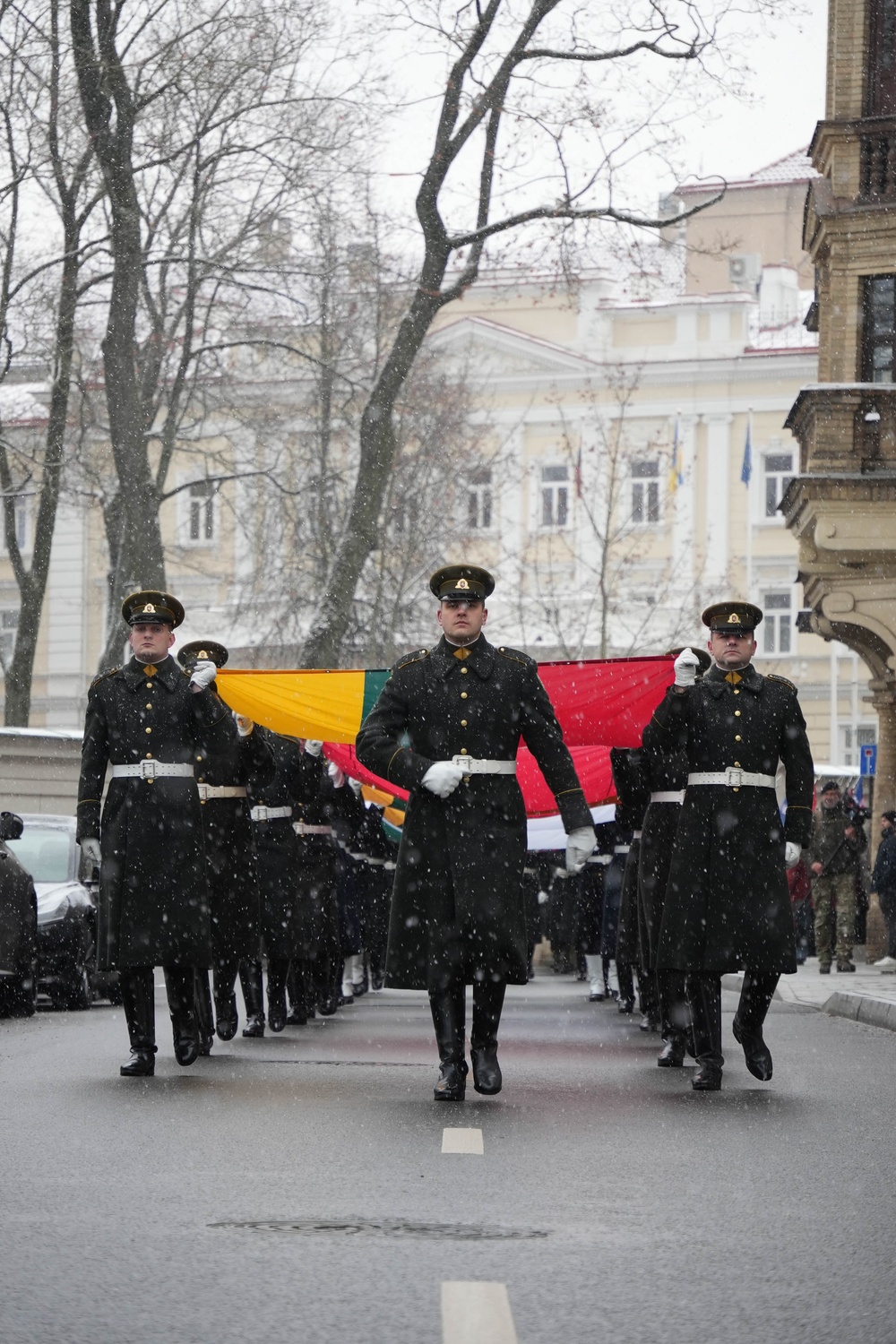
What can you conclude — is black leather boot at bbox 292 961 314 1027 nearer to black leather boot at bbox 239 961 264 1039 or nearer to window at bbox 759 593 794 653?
black leather boot at bbox 239 961 264 1039

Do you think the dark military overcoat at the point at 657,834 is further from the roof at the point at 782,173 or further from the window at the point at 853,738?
the roof at the point at 782,173

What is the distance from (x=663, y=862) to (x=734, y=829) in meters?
1.85

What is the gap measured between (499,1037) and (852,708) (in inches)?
1719

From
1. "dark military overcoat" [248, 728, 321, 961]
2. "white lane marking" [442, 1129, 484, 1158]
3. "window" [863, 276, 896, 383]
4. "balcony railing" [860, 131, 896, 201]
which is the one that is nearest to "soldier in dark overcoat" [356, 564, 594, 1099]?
"white lane marking" [442, 1129, 484, 1158]

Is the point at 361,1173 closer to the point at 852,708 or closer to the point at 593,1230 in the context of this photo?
the point at 593,1230

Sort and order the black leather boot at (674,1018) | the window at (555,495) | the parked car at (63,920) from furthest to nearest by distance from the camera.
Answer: the window at (555,495) < the parked car at (63,920) < the black leather boot at (674,1018)

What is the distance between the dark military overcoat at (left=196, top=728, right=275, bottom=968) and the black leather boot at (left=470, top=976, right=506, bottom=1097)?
9.74 feet

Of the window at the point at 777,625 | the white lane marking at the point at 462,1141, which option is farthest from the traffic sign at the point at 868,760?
the white lane marking at the point at 462,1141

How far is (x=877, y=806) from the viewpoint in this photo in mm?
29453

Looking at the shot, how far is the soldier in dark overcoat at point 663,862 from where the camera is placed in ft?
38.6

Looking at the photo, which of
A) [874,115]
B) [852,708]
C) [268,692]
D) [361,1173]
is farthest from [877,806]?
[852,708]

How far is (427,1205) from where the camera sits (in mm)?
6719

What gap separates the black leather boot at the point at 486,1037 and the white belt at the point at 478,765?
0.78 meters

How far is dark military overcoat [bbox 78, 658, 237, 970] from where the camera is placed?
10891 mm
